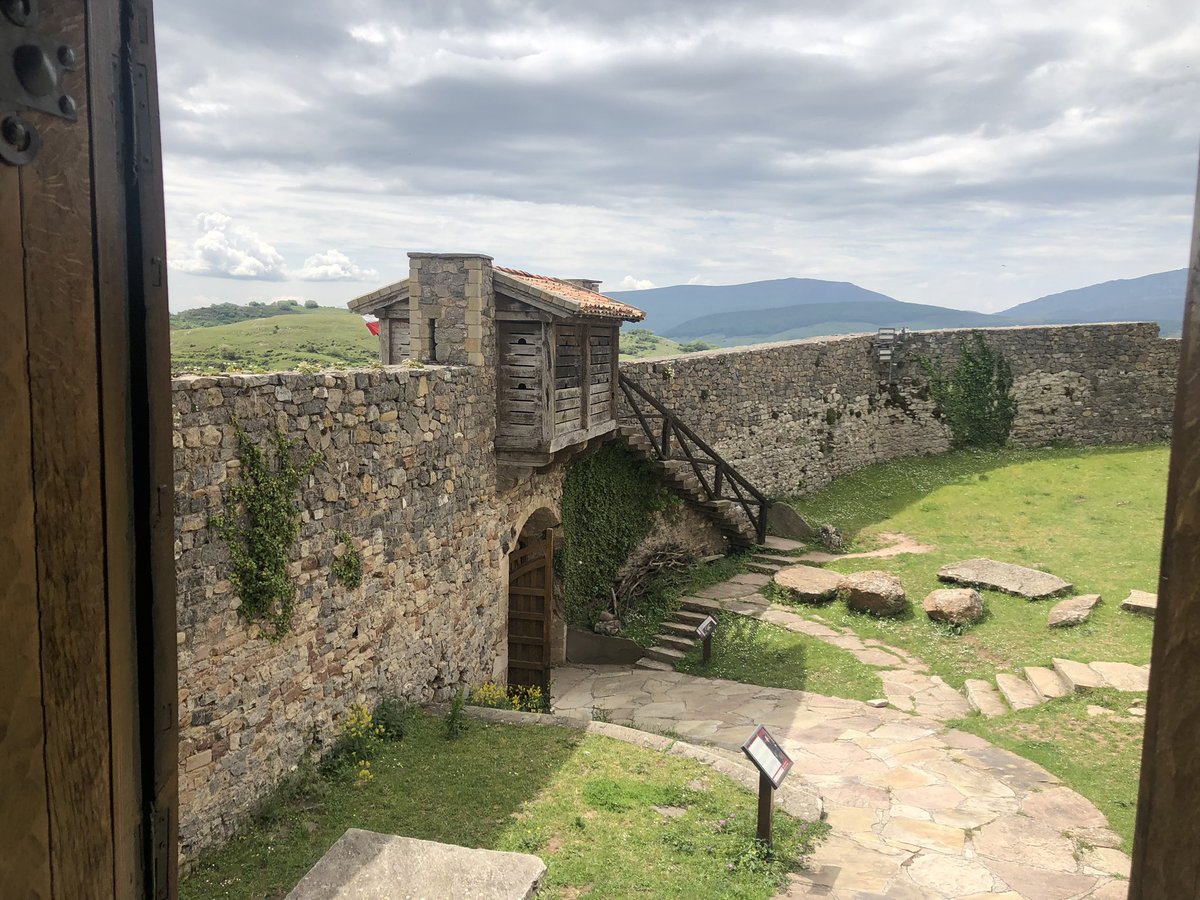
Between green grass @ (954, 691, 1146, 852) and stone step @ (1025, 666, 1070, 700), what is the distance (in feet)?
0.62

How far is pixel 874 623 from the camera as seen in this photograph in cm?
1447

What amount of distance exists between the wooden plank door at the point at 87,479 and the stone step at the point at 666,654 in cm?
1258

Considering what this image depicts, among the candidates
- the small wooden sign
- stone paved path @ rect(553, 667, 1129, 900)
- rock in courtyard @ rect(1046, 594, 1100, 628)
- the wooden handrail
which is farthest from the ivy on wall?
the small wooden sign

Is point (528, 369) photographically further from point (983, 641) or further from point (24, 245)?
point (24, 245)

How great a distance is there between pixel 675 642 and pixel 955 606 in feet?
14.5

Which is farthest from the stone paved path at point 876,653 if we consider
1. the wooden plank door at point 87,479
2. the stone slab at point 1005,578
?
the wooden plank door at point 87,479

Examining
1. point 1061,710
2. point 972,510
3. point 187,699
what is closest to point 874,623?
point 1061,710

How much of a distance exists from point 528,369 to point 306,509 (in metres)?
4.04

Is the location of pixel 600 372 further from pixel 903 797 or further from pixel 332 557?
pixel 903 797

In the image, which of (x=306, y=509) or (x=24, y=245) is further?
(x=306, y=509)

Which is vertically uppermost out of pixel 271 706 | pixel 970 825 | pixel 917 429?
pixel 917 429

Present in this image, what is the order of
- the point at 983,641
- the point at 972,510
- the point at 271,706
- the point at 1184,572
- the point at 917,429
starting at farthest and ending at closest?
the point at 917,429, the point at 972,510, the point at 983,641, the point at 271,706, the point at 1184,572

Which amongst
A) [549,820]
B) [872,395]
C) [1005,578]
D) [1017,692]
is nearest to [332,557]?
[549,820]

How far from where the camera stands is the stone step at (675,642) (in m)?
14.1
